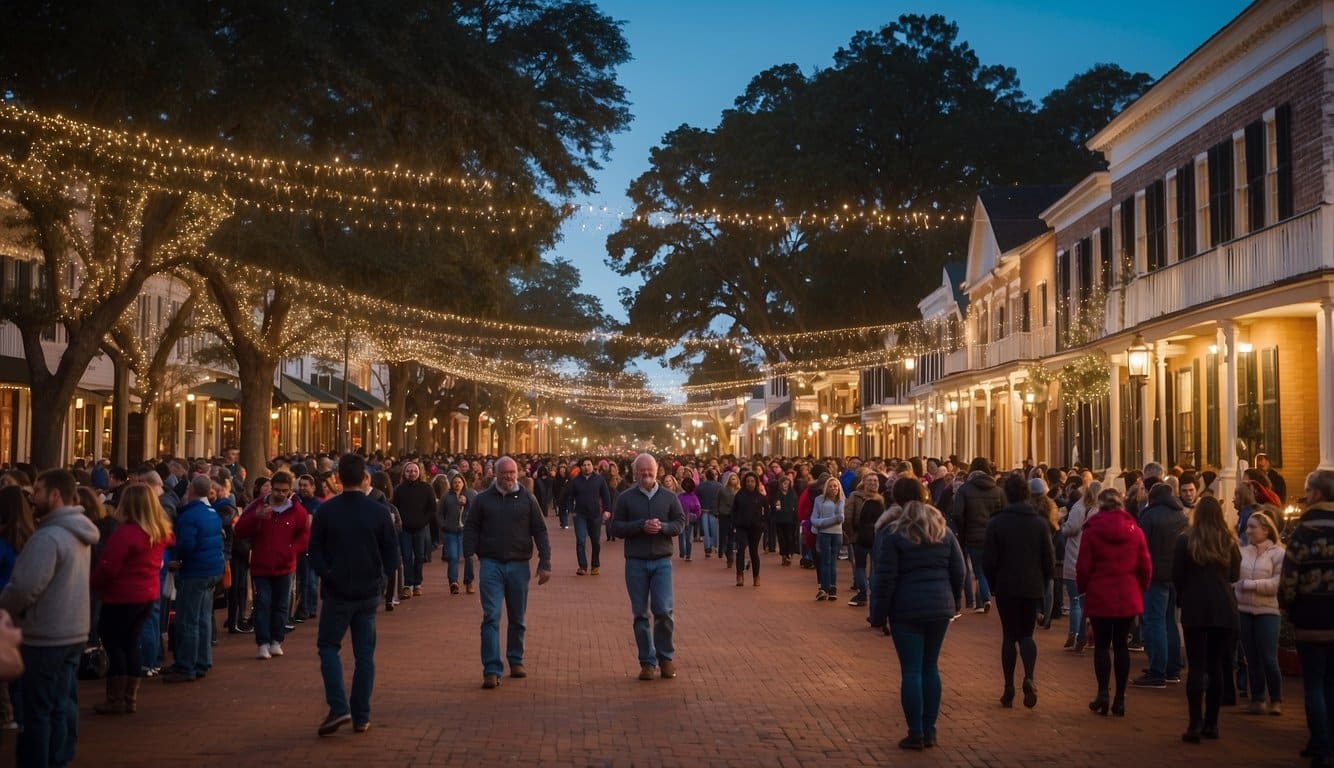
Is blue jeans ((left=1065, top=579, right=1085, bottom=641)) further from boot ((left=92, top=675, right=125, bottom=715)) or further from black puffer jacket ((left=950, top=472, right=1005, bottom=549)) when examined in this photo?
boot ((left=92, top=675, right=125, bottom=715))

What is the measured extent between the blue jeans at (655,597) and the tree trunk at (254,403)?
2180cm

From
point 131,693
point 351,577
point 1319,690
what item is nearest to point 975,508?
point 1319,690

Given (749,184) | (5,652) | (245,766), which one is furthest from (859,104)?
(5,652)

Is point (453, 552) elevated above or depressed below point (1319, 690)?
above

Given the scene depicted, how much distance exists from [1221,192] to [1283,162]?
2.58 m

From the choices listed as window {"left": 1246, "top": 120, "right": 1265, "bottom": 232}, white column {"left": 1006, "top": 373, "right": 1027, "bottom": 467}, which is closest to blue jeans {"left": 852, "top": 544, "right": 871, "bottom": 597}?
window {"left": 1246, "top": 120, "right": 1265, "bottom": 232}

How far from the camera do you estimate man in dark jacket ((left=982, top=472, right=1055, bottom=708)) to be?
36.5 feet

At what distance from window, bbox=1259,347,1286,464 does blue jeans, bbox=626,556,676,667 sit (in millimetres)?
13450

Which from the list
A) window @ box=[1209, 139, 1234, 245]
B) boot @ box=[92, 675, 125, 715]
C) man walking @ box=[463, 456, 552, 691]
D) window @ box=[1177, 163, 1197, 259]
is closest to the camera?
boot @ box=[92, 675, 125, 715]

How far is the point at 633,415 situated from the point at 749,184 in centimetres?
10121

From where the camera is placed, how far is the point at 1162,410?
29.1m

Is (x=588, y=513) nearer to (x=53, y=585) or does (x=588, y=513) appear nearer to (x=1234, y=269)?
(x=1234, y=269)

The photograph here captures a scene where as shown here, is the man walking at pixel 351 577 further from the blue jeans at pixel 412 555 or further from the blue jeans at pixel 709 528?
the blue jeans at pixel 709 528

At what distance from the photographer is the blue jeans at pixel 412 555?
20.0 meters
